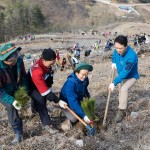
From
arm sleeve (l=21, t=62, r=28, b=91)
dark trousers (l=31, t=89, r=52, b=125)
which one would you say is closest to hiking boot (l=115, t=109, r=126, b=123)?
dark trousers (l=31, t=89, r=52, b=125)

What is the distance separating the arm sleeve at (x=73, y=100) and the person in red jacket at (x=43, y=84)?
0.15 metres

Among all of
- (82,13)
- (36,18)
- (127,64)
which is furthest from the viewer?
(82,13)

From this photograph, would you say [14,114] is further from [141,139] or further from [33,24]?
[33,24]

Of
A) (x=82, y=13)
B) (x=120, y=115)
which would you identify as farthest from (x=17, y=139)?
(x=82, y=13)

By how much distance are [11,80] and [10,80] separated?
0.08ft

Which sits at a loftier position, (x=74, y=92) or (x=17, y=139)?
(x=74, y=92)

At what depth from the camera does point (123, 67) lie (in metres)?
5.06

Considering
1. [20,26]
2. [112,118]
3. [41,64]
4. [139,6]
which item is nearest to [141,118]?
[112,118]

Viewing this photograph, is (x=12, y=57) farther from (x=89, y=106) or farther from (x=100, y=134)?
(x=100, y=134)

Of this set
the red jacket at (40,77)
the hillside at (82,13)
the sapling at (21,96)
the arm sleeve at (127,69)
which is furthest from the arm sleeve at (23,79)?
the hillside at (82,13)

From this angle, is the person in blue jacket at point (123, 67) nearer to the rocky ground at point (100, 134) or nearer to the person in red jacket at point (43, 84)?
the rocky ground at point (100, 134)

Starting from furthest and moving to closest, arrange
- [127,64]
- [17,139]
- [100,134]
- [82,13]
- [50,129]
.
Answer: [82,13]
[127,64]
[50,129]
[100,134]
[17,139]

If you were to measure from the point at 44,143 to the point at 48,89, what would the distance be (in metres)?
0.78

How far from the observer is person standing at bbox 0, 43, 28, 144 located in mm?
4094
